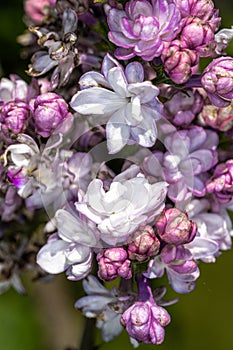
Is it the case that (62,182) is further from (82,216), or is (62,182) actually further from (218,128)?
(218,128)

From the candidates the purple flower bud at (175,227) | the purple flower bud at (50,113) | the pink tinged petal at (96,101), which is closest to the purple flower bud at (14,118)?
the purple flower bud at (50,113)

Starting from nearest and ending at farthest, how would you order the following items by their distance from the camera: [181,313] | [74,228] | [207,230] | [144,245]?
[144,245] < [74,228] < [207,230] < [181,313]

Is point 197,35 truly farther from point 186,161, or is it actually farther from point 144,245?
point 144,245

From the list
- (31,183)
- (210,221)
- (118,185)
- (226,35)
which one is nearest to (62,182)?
(31,183)

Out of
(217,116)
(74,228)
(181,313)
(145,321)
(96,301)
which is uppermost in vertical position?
(217,116)

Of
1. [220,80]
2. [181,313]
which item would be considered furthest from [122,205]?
[181,313]
